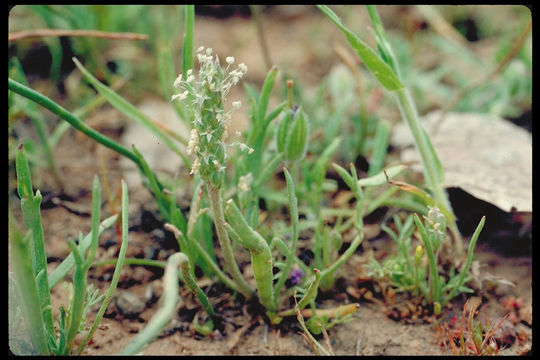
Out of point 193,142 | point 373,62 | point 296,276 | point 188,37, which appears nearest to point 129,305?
point 296,276

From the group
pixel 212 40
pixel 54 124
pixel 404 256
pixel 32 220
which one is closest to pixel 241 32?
pixel 212 40

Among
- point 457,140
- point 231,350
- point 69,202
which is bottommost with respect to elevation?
point 231,350

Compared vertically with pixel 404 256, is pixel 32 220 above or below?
above

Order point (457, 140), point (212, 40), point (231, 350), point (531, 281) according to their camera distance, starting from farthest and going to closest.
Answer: point (212, 40)
point (457, 140)
point (531, 281)
point (231, 350)

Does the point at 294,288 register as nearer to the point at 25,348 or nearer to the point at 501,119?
the point at 25,348

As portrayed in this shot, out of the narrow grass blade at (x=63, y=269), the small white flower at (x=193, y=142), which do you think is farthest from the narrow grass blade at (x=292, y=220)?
the narrow grass blade at (x=63, y=269)

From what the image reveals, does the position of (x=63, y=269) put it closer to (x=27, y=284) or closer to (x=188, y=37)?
(x=27, y=284)
